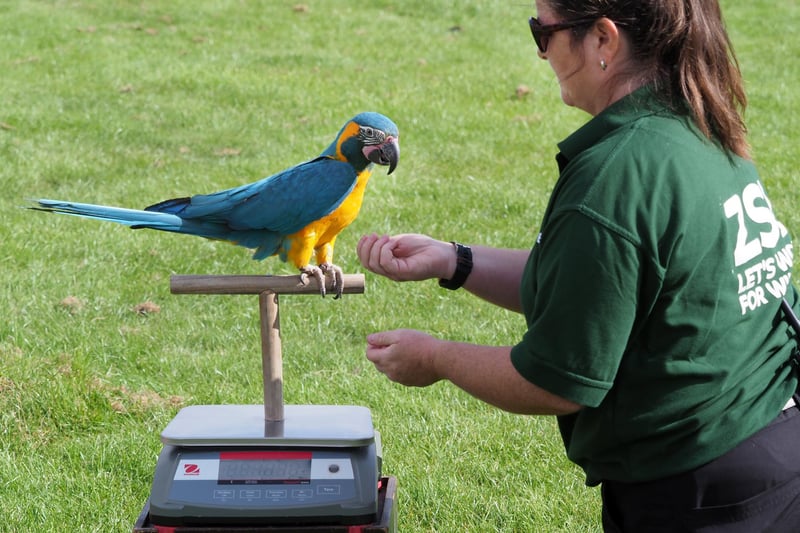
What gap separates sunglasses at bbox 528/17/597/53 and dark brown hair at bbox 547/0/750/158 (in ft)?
0.04

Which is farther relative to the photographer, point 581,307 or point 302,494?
point 302,494

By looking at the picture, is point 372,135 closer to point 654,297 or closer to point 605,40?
point 605,40

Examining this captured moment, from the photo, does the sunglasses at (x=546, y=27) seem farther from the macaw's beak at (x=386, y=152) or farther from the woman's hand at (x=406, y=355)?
the macaw's beak at (x=386, y=152)

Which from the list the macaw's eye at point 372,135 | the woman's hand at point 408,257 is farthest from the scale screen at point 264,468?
the macaw's eye at point 372,135

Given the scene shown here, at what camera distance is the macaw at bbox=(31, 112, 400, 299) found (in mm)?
2645

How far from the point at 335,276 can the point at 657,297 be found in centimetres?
122

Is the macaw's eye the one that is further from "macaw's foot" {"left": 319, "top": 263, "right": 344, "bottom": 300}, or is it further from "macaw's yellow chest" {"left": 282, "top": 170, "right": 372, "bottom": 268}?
"macaw's foot" {"left": 319, "top": 263, "right": 344, "bottom": 300}

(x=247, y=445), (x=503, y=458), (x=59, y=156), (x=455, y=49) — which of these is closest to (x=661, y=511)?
(x=247, y=445)

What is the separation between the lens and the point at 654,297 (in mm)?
1571

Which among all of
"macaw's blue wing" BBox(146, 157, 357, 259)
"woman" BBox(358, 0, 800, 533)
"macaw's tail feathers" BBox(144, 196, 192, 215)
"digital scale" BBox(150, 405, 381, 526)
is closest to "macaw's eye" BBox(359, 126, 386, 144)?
"macaw's blue wing" BBox(146, 157, 357, 259)

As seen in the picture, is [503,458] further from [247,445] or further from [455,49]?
[455,49]

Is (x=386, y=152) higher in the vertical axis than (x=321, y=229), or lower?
higher

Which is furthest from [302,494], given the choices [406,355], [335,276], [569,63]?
[569,63]

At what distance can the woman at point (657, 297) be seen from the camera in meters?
1.54
